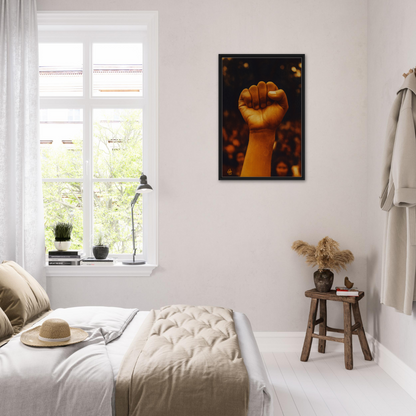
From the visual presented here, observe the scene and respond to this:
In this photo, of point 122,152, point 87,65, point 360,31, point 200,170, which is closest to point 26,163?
point 122,152

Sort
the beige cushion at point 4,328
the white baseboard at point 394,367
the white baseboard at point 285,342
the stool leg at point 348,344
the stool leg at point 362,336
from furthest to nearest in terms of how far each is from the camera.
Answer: the white baseboard at point 285,342, the stool leg at point 362,336, the stool leg at point 348,344, the white baseboard at point 394,367, the beige cushion at point 4,328

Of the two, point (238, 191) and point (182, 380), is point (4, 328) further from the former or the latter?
point (238, 191)

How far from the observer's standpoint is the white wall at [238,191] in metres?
3.20

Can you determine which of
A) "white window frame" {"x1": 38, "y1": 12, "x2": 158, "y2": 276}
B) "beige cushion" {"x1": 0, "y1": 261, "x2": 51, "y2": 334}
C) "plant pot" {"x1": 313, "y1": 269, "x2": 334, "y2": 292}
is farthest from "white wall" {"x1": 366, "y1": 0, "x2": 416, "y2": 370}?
"beige cushion" {"x1": 0, "y1": 261, "x2": 51, "y2": 334}

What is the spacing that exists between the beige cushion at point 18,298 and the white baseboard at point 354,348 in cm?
173

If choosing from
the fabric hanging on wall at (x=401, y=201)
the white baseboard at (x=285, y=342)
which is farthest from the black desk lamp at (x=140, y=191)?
the fabric hanging on wall at (x=401, y=201)

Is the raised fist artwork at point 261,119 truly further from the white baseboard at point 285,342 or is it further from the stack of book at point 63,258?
the stack of book at point 63,258

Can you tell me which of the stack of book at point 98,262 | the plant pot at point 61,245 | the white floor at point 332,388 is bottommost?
the white floor at point 332,388

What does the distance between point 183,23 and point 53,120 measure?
134cm

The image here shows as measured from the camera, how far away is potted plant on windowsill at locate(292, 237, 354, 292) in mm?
2941

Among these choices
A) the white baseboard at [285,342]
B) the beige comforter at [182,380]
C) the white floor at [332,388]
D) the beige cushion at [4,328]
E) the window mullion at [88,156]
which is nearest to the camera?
the beige comforter at [182,380]

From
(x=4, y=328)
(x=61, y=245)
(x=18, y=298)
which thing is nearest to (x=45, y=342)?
(x=4, y=328)

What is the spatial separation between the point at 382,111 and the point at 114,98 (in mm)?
2102

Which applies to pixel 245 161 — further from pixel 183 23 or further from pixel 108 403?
pixel 108 403
